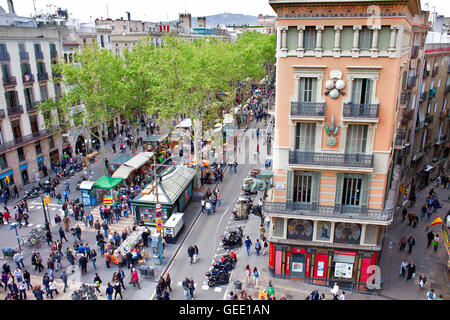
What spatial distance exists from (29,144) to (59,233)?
18.4 meters

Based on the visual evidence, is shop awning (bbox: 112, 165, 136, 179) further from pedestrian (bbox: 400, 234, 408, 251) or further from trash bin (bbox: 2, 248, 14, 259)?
pedestrian (bbox: 400, 234, 408, 251)

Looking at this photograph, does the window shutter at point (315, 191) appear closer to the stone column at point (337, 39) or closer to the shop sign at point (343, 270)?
the shop sign at point (343, 270)

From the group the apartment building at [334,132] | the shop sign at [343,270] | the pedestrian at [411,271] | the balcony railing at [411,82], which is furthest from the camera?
the balcony railing at [411,82]

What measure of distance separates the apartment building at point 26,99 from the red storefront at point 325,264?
32894 millimetres

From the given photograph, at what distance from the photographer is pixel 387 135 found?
2144 cm

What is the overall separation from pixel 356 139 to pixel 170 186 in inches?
726

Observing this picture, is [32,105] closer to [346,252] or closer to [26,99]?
[26,99]

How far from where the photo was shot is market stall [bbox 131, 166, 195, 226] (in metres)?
32.7

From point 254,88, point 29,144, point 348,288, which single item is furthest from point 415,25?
point 254,88

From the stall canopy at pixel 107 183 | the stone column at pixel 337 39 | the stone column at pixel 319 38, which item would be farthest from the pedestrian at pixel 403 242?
the stall canopy at pixel 107 183

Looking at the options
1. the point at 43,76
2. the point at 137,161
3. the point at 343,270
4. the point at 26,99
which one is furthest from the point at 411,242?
the point at 43,76

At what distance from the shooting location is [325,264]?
965 inches

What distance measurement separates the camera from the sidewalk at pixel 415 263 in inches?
974
